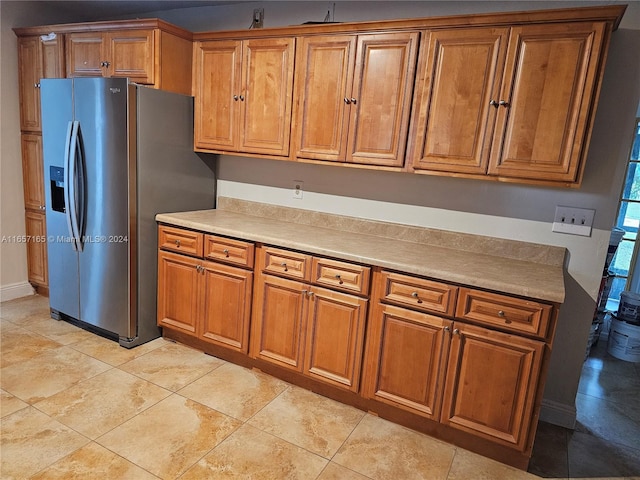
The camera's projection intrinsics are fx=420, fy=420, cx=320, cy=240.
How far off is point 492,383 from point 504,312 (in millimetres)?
350

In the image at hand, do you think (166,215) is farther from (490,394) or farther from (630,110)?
(630,110)

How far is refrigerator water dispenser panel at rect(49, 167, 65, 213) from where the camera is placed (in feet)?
9.57

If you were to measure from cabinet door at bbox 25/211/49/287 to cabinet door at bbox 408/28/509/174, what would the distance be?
10.4ft

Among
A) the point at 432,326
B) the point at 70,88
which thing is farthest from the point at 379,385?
the point at 70,88

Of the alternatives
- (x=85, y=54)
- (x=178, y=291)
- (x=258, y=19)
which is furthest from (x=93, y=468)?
(x=258, y=19)

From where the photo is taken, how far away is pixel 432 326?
2.05m

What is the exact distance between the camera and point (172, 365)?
8.84ft

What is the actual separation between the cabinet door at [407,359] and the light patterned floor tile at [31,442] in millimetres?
1450

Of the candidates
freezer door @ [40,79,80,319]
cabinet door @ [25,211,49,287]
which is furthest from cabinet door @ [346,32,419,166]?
cabinet door @ [25,211,49,287]

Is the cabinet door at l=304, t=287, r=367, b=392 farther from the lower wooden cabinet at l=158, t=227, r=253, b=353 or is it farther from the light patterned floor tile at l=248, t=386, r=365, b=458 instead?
the lower wooden cabinet at l=158, t=227, r=253, b=353

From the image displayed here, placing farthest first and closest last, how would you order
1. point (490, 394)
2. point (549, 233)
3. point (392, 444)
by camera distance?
point (549, 233), point (392, 444), point (490, 394)

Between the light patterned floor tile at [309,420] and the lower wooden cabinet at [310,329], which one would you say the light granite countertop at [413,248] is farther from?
the light patterned floor tile at [309,420]

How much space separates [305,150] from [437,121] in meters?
0.82

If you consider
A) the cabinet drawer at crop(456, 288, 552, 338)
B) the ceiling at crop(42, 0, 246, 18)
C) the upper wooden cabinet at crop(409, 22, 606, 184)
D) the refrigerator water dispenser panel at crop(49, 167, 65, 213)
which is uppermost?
the ceiling at crop(42, 0, 246, 18)
